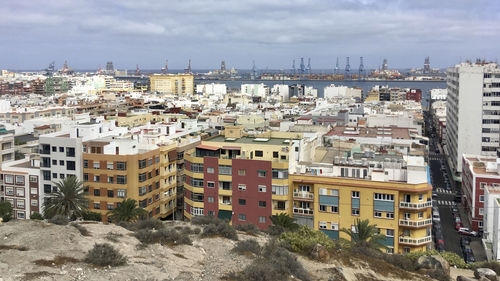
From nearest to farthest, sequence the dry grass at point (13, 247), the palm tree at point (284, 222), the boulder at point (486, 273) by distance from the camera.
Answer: the dry grass at point (13, 247)
the boulder at point (486, 273)
the palm tree at point (284, 222)

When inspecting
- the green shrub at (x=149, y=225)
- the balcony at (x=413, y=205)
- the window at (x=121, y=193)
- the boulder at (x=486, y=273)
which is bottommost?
the boulder at (x=486, y=273)

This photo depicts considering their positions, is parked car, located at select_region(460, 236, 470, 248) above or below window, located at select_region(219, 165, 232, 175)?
Answer: below

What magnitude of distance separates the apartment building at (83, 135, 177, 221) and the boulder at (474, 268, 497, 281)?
1851 centimetres

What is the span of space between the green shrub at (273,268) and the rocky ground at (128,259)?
545mm

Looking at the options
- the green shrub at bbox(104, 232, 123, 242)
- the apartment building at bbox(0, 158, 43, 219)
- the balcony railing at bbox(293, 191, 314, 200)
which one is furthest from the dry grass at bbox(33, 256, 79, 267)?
the apartment building at bbox(0, 158, 43, 219)

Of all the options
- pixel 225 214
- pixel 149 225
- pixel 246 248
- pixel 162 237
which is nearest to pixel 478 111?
pixel 225 214

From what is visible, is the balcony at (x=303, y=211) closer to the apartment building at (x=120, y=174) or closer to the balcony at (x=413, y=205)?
the balcony at (x=413, y=205)

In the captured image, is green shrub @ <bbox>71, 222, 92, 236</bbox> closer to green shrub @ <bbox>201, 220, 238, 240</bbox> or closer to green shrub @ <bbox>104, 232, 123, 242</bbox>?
green shrub @ <bbox>104, 232, 123, 242</bbox>

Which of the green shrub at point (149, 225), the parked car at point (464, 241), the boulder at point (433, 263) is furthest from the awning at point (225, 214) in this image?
the parked car at point (464, 241)

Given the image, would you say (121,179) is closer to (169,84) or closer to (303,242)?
(303,242)

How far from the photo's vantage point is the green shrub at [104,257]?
13.1 meters

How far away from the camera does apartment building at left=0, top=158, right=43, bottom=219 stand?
32094mm

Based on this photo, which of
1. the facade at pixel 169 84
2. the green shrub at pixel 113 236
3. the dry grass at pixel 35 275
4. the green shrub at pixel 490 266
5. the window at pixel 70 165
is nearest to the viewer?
the dry grass at pixel 35 275

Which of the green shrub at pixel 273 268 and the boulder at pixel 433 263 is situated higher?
the green shrub at pixel 273 268
